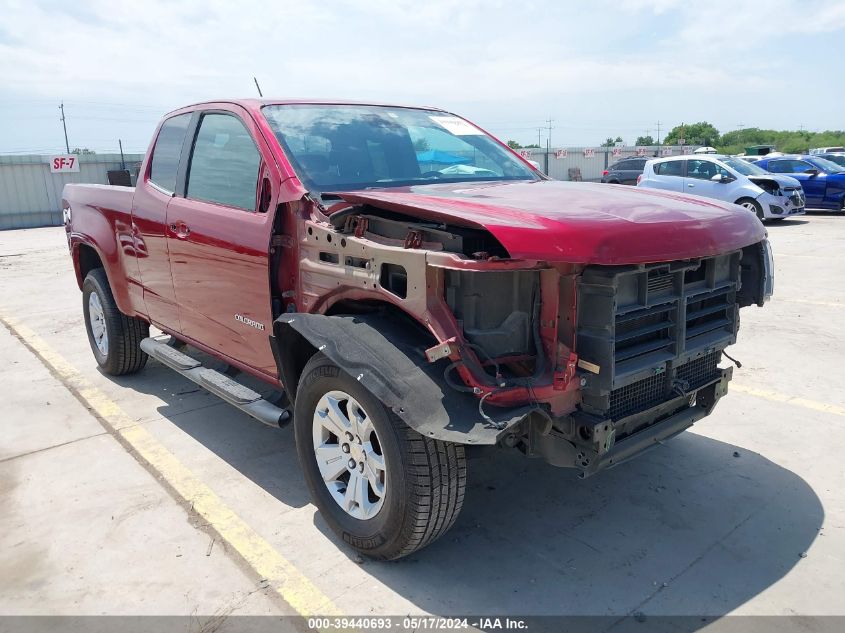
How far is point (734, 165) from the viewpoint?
1609cm

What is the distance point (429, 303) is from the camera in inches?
106

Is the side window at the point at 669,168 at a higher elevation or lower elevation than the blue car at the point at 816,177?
higher

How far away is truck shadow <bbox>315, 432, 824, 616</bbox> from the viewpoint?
110 inches

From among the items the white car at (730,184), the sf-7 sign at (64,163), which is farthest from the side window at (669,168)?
the sf-7 sign at (64,163)

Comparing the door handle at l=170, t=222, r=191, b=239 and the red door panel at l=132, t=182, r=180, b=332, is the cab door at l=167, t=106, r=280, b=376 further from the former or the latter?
the red door panel at l=132, t=182, r=180, b=332

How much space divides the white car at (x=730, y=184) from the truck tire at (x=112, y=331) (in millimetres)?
12533

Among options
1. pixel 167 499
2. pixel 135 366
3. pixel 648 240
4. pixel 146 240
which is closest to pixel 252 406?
pixel 167 499

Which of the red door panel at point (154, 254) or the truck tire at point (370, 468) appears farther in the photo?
the red door panel at point (154, 254)

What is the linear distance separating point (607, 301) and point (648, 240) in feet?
→ 0.88

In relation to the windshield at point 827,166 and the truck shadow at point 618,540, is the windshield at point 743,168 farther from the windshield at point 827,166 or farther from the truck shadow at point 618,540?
the truck shadow at point 618,540

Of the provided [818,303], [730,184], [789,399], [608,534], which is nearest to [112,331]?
[608,534]

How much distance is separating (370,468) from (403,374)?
0.54m

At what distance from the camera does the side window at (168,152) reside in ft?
14.9

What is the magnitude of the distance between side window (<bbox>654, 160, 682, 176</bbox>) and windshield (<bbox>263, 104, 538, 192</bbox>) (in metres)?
12.4
